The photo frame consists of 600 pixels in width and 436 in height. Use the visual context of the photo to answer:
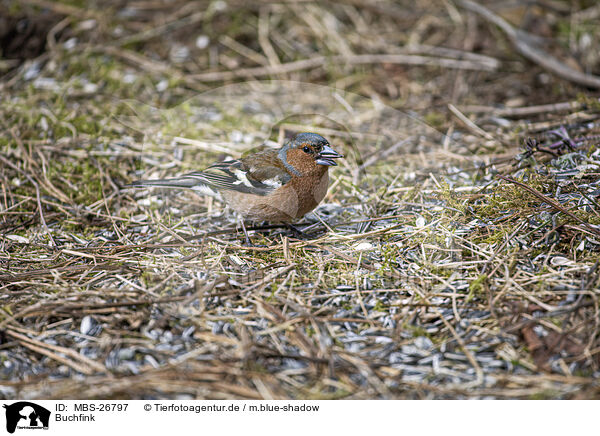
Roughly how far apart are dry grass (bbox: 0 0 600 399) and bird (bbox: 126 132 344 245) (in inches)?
10.4

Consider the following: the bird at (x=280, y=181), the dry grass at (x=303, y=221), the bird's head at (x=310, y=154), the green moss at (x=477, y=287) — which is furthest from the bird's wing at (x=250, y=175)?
the green moss at (x=477, y=287)

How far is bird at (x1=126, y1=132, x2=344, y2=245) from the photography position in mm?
3672

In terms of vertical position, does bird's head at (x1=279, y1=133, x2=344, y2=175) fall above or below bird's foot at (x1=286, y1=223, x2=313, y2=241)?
above

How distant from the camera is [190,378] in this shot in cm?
267

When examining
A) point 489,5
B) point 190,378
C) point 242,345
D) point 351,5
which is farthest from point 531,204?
point 351,5

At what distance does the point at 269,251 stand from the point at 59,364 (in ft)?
4.72

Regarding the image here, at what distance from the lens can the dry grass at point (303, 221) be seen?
276 centimetres

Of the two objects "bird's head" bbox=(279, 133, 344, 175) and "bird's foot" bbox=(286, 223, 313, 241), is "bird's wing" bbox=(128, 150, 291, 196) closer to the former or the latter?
"bird's head" bbox=(279, 133, 344, 175)
